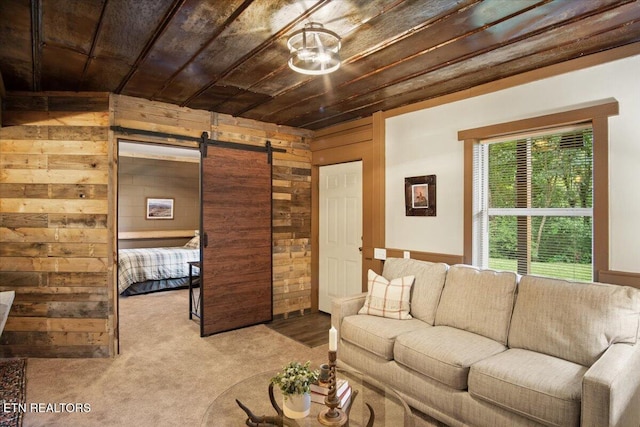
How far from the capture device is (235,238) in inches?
168

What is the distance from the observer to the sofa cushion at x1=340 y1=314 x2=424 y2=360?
2.65 m

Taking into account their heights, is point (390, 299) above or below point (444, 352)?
above

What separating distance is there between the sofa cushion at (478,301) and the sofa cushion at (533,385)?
30cm

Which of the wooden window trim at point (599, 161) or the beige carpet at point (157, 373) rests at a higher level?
the wooden window trim at point (599, 161)

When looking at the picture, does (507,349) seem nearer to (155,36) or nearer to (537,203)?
(537,203)

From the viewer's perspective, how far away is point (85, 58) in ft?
8.80

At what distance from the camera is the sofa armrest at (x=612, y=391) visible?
165 centimetres

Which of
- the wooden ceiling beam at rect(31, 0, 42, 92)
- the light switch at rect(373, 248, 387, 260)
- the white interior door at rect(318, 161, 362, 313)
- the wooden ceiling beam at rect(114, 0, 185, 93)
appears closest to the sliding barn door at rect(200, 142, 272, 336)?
the white interior door at rect(318, 161, 362, 313)

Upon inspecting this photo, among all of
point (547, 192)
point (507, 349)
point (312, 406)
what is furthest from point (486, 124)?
point (312, 406)

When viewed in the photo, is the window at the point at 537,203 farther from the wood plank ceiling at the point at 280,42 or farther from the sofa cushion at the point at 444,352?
the sofa cushion at the point at 444,352

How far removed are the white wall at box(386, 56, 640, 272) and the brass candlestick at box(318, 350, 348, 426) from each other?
81.0 inches

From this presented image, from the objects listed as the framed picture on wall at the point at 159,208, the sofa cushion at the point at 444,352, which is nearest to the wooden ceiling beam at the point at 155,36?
the sofa cushion at the point at 444,352

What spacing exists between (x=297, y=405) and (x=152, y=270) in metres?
5.28

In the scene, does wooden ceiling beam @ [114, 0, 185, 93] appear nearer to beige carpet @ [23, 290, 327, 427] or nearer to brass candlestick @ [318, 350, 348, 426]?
brass candlestick @ [318, 350, 348, 426]
